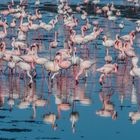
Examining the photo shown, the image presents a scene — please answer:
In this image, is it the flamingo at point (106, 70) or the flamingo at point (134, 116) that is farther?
the flamingo at point (106, 70)

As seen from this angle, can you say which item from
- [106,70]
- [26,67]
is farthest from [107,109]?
[26,67]

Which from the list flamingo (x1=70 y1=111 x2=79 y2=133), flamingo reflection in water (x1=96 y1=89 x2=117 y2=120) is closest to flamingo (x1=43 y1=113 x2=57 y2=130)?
flamingo (x1=70 y1=111 x2=79 y2=133)

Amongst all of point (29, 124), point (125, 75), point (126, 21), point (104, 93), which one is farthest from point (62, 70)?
point (126, 21)

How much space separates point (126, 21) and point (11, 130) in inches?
1049

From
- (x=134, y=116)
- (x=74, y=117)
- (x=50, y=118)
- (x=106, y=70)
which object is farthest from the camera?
(x=106, y=70)

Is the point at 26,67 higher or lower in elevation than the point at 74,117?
higher

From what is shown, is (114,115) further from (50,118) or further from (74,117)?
(50,118)

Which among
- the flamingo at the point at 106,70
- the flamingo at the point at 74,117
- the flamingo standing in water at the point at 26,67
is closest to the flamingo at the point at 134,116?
the flamingo at the point at 74,117

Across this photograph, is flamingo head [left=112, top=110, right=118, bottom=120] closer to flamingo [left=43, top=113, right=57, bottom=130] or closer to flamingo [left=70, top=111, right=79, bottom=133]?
flamingo [left=70, top=111, right=79, bottom=133]

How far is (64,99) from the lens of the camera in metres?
18.7

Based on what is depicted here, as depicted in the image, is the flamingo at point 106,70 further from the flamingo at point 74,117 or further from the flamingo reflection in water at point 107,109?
the flamingo at point 74,117

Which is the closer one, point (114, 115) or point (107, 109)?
point (114, 115)

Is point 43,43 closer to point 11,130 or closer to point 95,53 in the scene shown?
point 95,53

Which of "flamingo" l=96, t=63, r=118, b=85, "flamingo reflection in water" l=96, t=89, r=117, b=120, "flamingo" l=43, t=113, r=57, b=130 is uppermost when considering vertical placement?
"flamingo" l=96, t=63, r=118, b=85
